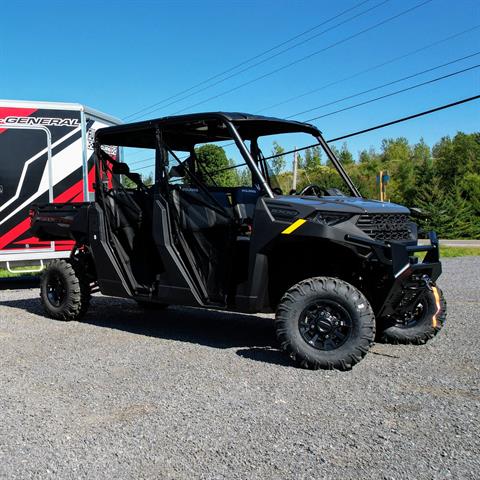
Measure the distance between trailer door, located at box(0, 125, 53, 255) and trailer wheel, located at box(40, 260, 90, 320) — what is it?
260 cm

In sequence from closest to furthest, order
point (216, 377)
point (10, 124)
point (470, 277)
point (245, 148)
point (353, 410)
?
point (353, 410)
point (216, 377)
point (245, 148)
point (10, 124)
point (470, 277)

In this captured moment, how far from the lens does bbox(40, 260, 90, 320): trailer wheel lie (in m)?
7.59

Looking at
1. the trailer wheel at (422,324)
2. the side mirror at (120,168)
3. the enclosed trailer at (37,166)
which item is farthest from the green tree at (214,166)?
the enclosed trailer at (37,166)

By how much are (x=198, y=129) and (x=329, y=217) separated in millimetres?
2074

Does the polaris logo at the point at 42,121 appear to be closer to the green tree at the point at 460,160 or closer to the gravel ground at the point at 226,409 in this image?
the gravel ground at the point at 226,409

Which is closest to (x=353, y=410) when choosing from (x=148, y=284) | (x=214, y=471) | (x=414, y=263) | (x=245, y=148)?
(x=214, y=471)

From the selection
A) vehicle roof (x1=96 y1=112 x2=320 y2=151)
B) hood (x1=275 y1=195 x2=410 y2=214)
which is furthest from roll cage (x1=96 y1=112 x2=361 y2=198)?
hood (x1=275 y1=195 x2=410 y2=214)

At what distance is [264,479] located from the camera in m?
3.08

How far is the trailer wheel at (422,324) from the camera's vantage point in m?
6.11

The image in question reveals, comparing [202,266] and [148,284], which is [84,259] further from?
[202,266]

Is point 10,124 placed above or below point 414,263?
above

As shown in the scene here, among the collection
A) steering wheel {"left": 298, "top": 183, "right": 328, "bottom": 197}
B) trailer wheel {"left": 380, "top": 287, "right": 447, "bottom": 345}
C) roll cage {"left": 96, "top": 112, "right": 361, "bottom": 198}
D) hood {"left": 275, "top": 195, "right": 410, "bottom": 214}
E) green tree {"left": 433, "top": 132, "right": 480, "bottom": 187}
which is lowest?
trailer wheel {"left": 380, "top": 287, "right": 447, "bottom": 345}

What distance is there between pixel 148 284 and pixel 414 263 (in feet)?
10.0

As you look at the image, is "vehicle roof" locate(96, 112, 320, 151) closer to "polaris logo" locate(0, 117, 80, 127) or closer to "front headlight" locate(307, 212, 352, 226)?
"front headlight" locate(307, 212, 352, 226)
